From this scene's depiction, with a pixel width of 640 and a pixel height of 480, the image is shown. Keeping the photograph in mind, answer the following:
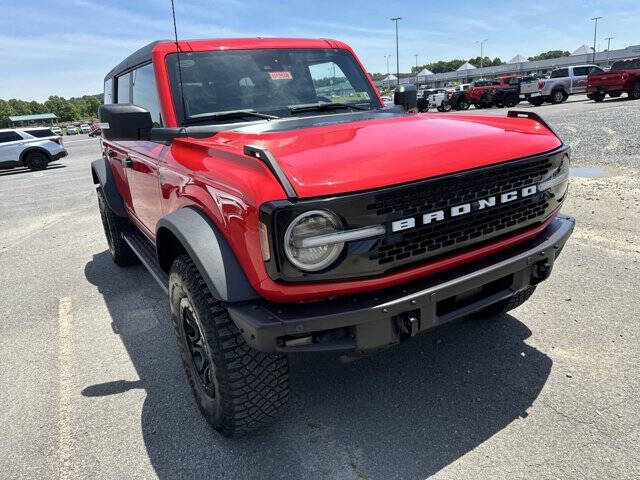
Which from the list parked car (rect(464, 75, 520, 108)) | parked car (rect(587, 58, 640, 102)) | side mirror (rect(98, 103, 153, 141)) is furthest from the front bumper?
parked car (rect(464, 75, 520, 108))

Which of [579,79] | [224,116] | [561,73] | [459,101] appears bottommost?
[224,116]

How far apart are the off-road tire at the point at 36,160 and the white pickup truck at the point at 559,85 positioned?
73.1 ft

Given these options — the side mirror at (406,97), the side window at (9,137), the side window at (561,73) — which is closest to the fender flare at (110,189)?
the side mirror at (406,97)

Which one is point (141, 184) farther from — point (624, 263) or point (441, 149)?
point (624, 263)

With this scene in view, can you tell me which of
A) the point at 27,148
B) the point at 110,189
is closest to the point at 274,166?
the point at 110,189

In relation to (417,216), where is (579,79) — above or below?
above

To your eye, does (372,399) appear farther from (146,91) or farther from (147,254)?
(146,91)

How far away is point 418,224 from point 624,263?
3138 millimetres

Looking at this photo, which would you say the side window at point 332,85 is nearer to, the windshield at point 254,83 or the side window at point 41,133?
the windshield at point 254,83

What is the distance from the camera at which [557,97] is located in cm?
2453

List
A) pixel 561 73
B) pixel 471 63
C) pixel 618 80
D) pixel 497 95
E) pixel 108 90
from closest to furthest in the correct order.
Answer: pixel 108 90 < pixel 618 80 < pixel 561 73 < pixel 497 95 < pixel 471 63

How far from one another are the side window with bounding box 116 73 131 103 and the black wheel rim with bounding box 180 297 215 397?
2.48m

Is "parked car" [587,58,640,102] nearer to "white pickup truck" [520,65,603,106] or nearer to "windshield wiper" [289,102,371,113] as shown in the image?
"white pickup truck" [520,65,603,106]

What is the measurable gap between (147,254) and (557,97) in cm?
2556
